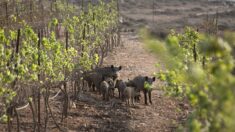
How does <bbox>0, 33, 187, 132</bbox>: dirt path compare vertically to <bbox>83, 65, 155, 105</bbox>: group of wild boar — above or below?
below

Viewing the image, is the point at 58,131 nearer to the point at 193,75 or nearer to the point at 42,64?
the point at 42,64

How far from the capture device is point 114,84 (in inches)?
635

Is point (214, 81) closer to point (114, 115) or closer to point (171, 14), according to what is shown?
point (114, 115)

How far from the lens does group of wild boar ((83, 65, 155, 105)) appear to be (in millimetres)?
15406

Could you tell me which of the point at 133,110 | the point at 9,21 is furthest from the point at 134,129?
the point at 9,21

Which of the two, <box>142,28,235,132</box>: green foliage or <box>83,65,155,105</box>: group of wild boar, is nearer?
<box>142,28,235,132</box>: green foliage

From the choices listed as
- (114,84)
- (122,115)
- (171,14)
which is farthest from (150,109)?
(171,14)

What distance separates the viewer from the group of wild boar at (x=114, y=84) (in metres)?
15.4

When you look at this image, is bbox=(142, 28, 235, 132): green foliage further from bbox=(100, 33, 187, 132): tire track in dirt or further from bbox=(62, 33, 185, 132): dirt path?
bbox=(62, 33, 185, 132): dirt path

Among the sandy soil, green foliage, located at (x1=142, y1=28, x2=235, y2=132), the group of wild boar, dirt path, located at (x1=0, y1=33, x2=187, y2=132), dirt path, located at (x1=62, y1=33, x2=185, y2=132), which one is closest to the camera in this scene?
green foliage, located at (x1=142, y1=28, x2=235, y2=132)

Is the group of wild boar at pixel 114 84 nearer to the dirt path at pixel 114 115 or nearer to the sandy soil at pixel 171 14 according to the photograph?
the dirt path at pixel 114 115

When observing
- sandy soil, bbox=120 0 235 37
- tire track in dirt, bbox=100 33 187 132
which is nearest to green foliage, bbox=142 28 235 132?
tire track in dirt, bbox=100 33 187 132

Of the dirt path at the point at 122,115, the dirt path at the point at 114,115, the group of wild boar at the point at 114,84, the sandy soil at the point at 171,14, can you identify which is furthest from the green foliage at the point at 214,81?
the sandy soil at the point at 171,14

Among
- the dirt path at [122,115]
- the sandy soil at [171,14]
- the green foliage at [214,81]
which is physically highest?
the sandy soil at [171,14]
